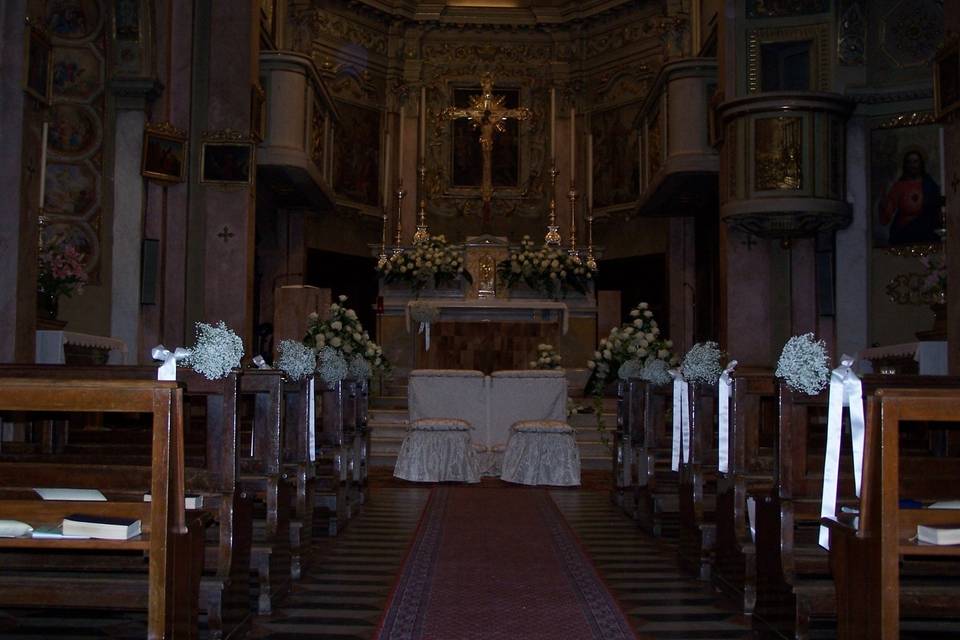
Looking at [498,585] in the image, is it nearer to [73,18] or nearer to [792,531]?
[792,531]

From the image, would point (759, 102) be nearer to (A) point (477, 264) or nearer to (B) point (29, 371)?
(A) point (477, 264)

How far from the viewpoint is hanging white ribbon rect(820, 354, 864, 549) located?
152 inches

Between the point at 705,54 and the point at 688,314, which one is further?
the point at 688,314

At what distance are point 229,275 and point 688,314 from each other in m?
8.14

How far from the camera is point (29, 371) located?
5.01 metres

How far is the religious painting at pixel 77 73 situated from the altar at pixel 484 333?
5.18m

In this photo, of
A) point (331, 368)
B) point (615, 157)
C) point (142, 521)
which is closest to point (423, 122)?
point (615, 157)

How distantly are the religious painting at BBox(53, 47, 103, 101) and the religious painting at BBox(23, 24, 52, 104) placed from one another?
449 centimetres

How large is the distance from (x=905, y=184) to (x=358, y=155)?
9.79 m

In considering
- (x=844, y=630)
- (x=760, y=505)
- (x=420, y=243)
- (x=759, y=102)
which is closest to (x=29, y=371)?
(x=760, y=505)

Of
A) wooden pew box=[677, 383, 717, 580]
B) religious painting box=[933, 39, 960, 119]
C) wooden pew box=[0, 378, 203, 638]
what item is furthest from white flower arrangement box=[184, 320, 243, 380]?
religious painting box=[933, 39, 960, 119]

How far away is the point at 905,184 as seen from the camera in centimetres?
1257

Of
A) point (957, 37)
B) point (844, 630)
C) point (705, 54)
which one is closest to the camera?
point (844, 630)

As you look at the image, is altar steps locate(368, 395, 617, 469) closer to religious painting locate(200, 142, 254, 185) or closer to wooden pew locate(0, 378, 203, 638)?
religious painting locate(200, 142, 254, 185)
